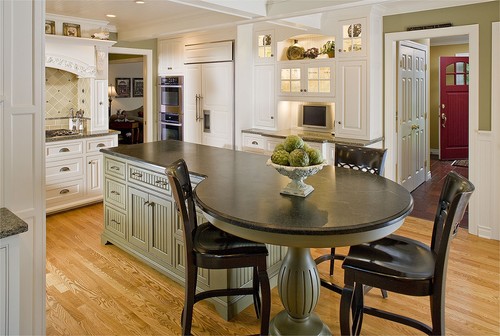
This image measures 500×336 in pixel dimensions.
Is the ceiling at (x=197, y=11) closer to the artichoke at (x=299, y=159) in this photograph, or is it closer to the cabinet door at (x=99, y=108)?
the cabinet door at (x=99, y=108)

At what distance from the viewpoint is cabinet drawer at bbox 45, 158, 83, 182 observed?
15.5 ft

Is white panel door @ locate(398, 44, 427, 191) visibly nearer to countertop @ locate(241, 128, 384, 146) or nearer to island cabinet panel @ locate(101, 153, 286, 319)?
countertop @ locate(241, 128, 384, 146)

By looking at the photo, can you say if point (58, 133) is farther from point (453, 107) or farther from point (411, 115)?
point (453, 107)

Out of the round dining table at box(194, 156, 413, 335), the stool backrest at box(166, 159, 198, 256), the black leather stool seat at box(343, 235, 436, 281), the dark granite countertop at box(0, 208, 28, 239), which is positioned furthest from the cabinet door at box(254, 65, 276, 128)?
the dark granite countertop at box(0, 208, 28, 239)

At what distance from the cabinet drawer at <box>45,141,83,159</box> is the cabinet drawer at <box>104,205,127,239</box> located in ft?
4.66

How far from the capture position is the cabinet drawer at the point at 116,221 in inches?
142

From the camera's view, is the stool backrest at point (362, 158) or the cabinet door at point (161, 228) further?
the cabinet door at point (161, 228)

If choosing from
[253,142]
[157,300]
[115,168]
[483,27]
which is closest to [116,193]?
[115,168]

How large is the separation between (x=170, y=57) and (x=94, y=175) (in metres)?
2.49

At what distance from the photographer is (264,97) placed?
18.6ft

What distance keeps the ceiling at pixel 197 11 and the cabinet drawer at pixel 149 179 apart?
153 cm

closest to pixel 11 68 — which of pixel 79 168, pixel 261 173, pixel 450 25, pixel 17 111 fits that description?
pixel 17 111

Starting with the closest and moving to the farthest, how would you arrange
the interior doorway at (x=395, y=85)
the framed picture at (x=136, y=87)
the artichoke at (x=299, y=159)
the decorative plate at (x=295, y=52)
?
the artichoke at (x=299, y=159) → the interior doorway at (x=395, y=85) → the decorative plate at (x=295, y=52) → the framed picture at (x=136, y=87)

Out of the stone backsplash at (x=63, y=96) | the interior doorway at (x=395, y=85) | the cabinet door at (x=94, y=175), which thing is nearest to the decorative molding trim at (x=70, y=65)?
the stone backsplash at (x=63, y=96)
